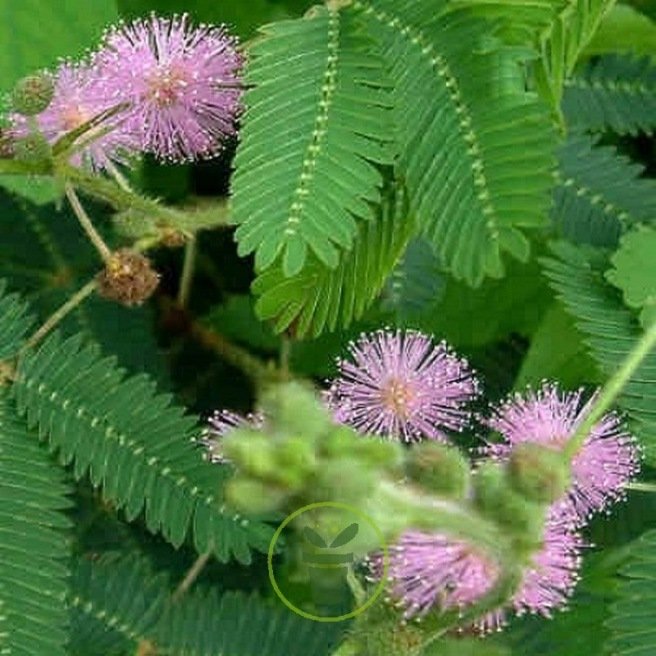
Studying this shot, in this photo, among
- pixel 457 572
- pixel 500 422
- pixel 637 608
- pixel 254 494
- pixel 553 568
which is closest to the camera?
pixel 254 494

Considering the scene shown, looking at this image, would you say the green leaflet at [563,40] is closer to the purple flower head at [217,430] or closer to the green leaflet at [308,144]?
the green leaflet at [308,144]

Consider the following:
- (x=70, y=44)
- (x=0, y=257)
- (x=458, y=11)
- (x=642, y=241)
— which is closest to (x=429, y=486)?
(x=458, y=11)

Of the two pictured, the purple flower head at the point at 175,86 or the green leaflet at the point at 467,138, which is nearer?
the green leaflet at the point at 467,138

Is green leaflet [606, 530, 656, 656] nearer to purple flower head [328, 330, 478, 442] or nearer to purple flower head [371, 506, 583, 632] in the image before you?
purple flower head [371, 506, 583, 632]

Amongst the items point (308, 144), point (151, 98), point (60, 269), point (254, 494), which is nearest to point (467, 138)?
point (308, 144)

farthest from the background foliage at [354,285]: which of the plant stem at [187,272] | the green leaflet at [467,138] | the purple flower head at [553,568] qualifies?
the plant stem at [187,272]

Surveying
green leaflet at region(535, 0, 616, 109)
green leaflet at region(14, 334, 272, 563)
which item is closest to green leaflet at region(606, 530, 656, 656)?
green leaflet at region(14, 334, 272, 563)

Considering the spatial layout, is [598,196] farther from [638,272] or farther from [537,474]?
[537,474]
